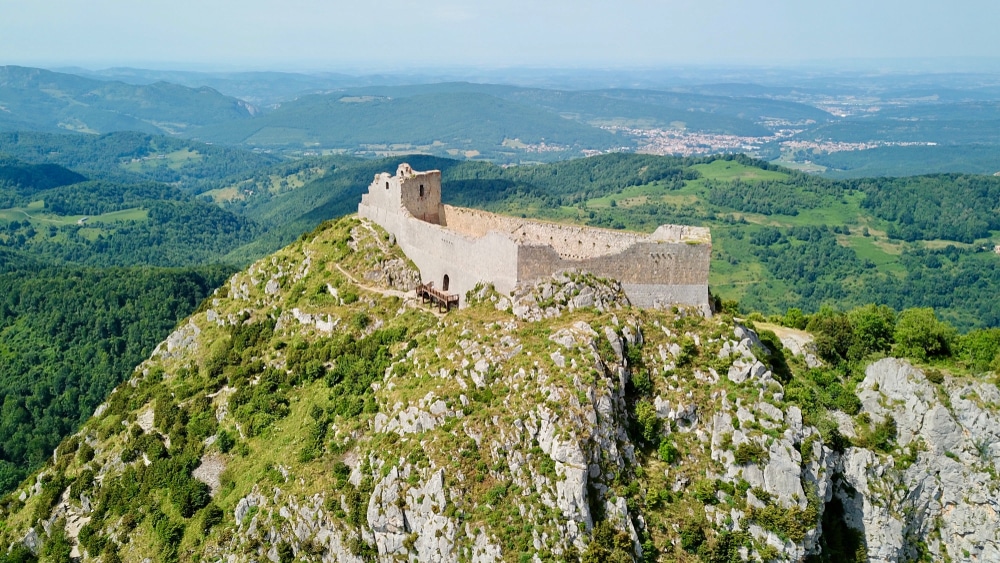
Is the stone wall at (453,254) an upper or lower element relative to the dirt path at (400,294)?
upper

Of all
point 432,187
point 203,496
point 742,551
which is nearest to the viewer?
point 742,551

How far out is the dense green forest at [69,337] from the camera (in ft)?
307

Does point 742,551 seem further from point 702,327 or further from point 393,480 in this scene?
point 393,480

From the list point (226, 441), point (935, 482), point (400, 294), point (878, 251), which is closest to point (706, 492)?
point (935, 482)

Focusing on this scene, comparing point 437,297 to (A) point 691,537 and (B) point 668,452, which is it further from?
(A) point 691,537

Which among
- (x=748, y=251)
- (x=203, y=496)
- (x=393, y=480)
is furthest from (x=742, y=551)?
(x=748, y=251)

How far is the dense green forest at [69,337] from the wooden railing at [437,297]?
57333 millimetres

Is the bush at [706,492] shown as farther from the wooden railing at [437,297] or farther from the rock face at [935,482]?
the wooden railing at [437,297]

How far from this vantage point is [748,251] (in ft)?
573

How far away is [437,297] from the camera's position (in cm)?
5338

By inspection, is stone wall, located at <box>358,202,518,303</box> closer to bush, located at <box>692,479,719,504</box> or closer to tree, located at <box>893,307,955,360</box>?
bush, located at <box>692,479,719,504</box>

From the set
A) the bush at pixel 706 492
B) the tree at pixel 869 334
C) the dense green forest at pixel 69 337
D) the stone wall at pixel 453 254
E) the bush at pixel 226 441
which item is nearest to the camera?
the bush at pixel 706 492

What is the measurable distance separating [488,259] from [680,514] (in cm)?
1982

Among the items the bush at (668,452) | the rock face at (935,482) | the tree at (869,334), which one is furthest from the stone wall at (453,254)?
the tree at (869,334)
